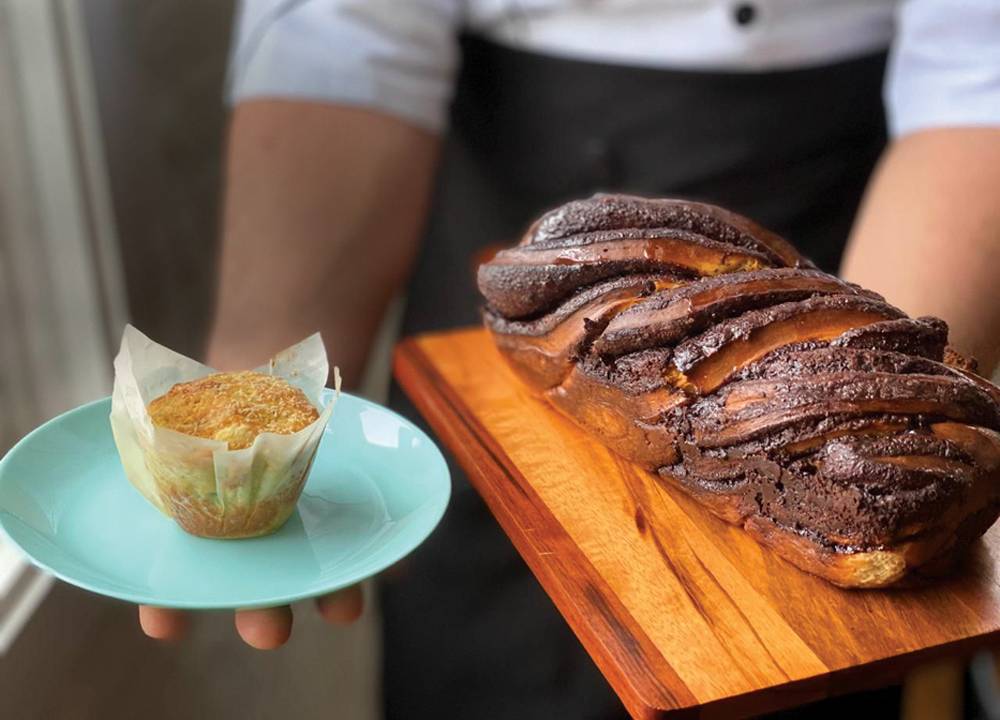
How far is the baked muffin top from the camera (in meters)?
0.67

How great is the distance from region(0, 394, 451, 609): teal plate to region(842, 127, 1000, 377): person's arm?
484mm

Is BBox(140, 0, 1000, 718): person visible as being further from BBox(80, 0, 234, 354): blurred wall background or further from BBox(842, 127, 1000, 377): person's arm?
BBox(80, 0, 234, 354): blurred wall background

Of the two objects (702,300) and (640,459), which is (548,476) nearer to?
(640,459)

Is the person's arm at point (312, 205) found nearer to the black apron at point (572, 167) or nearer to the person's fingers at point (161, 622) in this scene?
the black apron at point (572, 167)

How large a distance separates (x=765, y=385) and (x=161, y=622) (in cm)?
42

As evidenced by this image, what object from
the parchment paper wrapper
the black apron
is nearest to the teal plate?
the parchment paper wrapper

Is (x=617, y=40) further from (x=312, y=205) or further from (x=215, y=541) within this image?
(x=215, y=541)

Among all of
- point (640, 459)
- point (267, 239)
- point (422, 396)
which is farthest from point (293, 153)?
point (640, 459)

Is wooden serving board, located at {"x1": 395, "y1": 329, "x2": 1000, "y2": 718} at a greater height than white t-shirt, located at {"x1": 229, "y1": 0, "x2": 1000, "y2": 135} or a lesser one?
lesser

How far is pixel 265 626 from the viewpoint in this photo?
2.08ft

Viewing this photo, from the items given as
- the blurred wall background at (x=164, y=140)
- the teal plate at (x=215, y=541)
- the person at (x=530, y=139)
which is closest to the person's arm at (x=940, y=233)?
the person at (x=530, y=139)

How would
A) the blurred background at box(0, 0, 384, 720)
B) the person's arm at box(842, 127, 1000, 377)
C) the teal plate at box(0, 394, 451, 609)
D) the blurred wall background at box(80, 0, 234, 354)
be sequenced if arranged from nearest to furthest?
the teal plate at box(0, 394, 451, 609), the blurred background at box(0, 0, 384, 720), the person's arm at box(842, 127, 1000, 377), the blurred wall background at box(80, 0, 234, 354)

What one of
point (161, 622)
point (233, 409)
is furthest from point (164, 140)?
point (161, 622)

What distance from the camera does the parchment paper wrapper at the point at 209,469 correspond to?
0.65 m
